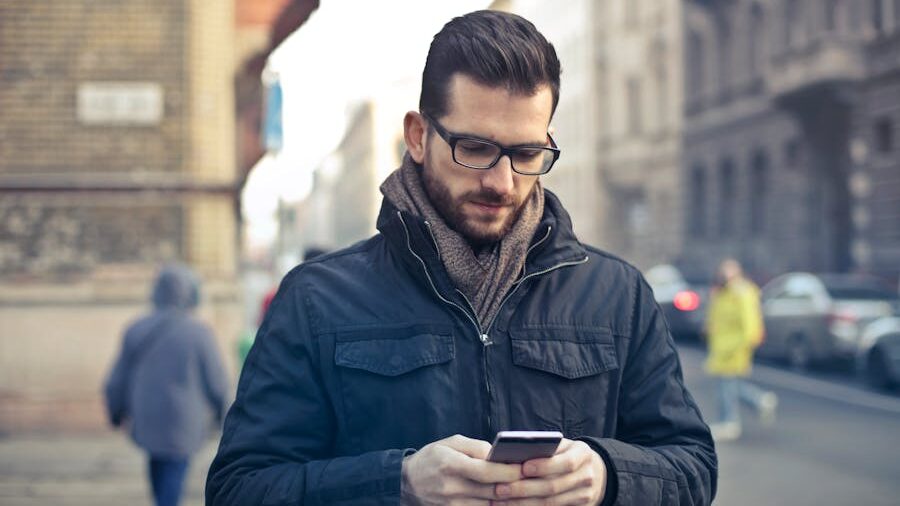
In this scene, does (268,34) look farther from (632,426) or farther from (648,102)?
(648,102)

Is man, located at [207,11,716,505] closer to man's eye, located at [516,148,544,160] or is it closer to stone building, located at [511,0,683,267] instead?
man's eye, located at [516,148,544,160]

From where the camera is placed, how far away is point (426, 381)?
2309 millimetres

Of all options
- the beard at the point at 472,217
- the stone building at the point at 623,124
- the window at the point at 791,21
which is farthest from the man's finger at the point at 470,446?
the stone building at the point at 623,124

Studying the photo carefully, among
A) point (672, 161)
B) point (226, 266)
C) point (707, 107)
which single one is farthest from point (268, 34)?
point (672, 161)

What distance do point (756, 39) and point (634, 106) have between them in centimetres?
1496

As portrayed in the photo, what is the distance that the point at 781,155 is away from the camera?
33500 mm

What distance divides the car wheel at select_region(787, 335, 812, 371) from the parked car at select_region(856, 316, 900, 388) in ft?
7.19

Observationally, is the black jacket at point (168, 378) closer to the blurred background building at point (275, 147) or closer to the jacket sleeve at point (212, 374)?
the jacket sleeve at point (212, 374)

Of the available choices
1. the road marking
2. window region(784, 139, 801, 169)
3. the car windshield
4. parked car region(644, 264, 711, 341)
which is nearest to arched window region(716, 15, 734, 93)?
window region(784, 139, 801, 169)

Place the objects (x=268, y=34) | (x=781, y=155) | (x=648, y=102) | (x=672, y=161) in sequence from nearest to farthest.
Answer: (x=268, y=34) < (x=781, y=155) < (x=672, y=161) < (x=648, y=102)

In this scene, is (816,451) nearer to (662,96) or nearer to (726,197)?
(726,197)

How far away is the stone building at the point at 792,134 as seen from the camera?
27.3 meters

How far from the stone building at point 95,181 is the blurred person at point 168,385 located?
5.01 m

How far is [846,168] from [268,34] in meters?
20.7
